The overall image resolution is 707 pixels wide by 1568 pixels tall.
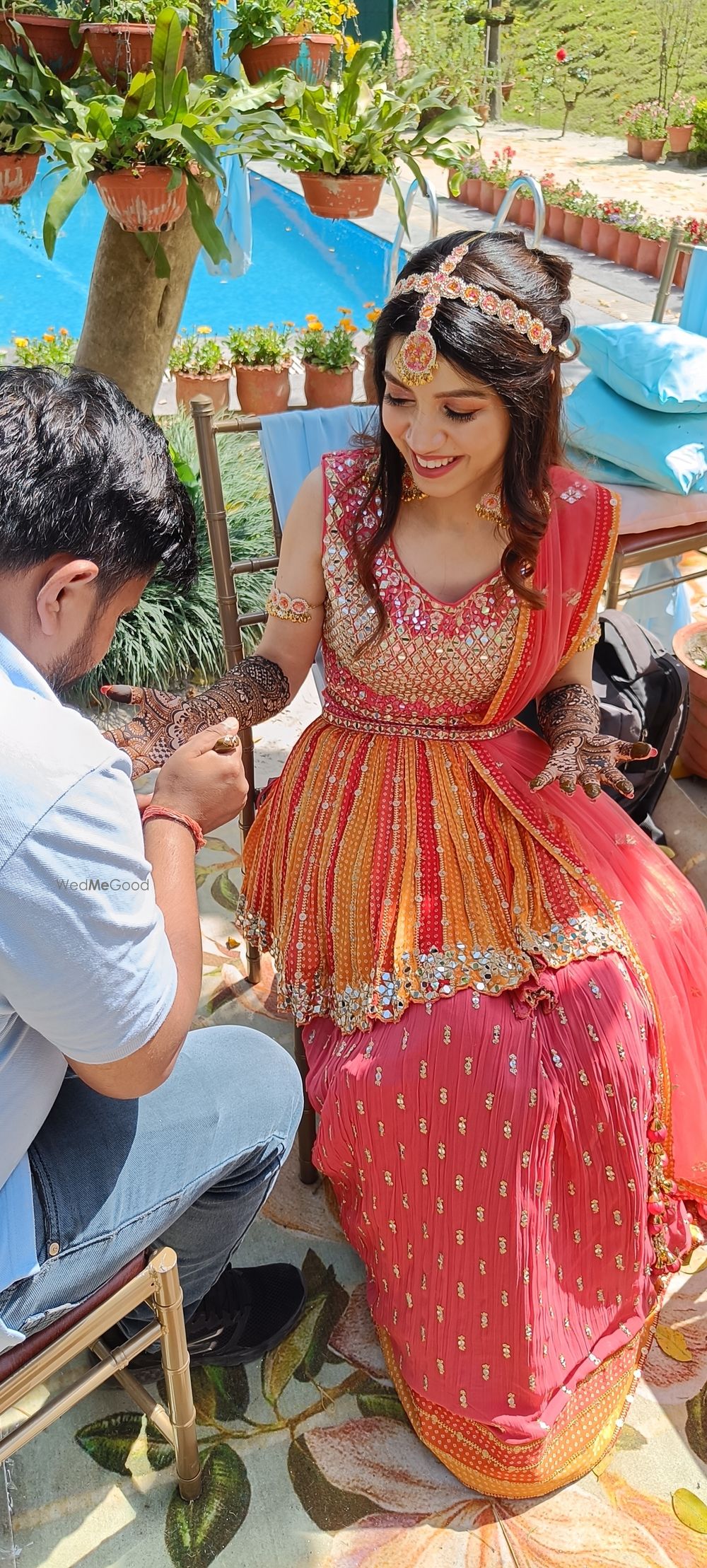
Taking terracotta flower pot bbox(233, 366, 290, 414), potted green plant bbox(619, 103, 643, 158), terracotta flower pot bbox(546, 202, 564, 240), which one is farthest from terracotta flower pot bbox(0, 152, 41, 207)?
potted green plant bbox(619, 103, 643, 158)

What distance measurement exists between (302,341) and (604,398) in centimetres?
367

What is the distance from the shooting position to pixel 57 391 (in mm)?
1070

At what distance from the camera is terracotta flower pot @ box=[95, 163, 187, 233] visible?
246cm

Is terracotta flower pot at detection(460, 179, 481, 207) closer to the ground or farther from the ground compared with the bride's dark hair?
farther from the ground

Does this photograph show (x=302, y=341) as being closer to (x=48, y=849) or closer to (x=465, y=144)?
(x=465, y=144)

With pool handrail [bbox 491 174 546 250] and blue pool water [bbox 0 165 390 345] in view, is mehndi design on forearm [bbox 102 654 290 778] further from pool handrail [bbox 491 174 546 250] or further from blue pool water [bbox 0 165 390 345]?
blue pool water [bbox 0 165 390 345]

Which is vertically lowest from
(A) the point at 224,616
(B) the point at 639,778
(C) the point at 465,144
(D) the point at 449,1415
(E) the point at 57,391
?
(D) the point at 449,1415

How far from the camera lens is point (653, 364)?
2.68 metres

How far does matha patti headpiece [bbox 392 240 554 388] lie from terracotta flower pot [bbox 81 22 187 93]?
1.29m

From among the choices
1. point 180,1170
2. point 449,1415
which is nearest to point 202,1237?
point 180,1170

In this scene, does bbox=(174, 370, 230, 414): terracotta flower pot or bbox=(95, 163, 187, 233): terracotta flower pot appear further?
bbox=(174, 370, 230, 414): terracotta flower pot

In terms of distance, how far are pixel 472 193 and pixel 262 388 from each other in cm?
775

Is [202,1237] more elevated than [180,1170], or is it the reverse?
[180,1170]

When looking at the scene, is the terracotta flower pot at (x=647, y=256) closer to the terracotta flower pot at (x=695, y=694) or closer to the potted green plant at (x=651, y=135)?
the potted green plant at (x=651, y=135)
